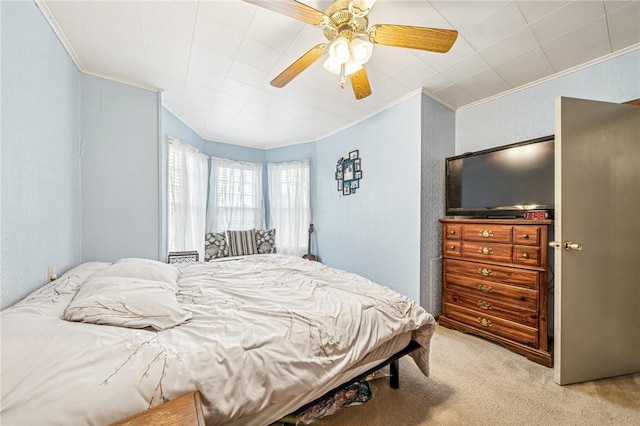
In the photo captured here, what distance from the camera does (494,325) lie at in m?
2.23

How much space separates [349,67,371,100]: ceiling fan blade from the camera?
1775mm

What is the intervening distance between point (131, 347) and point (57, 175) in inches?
66.0

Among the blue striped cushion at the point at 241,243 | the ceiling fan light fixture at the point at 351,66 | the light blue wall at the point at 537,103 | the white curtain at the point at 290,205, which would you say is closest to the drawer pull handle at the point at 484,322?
the light blue wall at the point at 537,103

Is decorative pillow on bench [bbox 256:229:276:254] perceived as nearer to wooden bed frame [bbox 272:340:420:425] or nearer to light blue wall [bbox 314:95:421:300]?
light blue wall [bbox 314:95:421:300]

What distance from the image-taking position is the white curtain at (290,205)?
14.2 feet

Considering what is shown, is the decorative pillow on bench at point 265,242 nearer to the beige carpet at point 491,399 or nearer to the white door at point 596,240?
the beige carpet at point 491,399

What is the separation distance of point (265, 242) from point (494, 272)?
2.98 meters

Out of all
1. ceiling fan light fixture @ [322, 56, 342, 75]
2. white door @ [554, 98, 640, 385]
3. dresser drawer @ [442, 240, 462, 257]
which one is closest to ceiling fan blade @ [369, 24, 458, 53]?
ceiling fan light fixture @ [322, 56, 342, 75]

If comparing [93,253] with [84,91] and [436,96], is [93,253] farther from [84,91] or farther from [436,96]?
[436,96]

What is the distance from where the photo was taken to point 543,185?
2107 millimetres

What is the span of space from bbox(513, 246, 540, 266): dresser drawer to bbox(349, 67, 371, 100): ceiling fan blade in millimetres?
1870

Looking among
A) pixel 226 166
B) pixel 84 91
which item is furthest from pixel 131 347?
Result: pixel 226 166

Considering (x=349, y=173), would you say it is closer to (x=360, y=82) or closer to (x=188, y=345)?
(x=360, y=82)

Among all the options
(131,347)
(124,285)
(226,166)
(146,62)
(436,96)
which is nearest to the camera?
(131,347)
